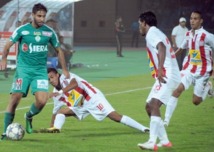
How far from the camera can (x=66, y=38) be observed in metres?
33.6

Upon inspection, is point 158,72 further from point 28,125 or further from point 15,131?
point 28,125

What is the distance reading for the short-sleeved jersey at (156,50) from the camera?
41.3ft

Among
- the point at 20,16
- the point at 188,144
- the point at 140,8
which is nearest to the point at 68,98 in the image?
the point at 188,144

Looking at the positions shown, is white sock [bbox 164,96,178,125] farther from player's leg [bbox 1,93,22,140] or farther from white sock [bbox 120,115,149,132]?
player's leg [bbox 1,93,22,140]

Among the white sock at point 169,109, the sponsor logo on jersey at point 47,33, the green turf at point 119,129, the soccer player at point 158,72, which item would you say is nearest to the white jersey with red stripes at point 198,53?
the green turf at point 119,129

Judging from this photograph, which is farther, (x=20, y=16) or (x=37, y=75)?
(x=20, y=16)

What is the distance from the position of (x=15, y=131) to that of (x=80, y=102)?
168cm

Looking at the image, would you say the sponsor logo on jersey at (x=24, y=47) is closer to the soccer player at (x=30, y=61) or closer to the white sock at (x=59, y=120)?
the soccer player at (x=30, y=61)

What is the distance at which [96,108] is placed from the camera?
1466 centimetres

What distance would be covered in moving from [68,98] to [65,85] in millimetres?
450

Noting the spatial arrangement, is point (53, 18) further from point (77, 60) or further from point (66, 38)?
point (77, 60)

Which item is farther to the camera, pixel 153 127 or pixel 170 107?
pixel 170 107

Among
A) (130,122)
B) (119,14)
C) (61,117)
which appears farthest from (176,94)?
(119,14)

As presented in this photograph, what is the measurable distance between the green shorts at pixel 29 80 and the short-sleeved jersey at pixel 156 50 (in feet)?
6.37
